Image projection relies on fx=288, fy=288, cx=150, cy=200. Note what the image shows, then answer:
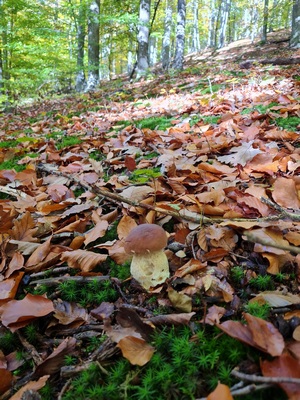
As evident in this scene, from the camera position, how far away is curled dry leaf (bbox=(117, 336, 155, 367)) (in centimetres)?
123

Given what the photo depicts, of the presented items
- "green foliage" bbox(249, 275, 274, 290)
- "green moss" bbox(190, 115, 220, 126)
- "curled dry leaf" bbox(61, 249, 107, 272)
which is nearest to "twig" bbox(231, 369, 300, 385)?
"green foliage" bbox(249, 275, 274, 290)

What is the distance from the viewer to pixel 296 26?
31.2ft

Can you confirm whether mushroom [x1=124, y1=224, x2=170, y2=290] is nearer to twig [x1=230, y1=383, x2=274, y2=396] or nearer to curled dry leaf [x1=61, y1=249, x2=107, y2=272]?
curled dry leaf [x1=61, y1=249, x2=107, y2=272]

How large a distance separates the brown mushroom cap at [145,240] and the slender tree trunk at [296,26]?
10.5 meters

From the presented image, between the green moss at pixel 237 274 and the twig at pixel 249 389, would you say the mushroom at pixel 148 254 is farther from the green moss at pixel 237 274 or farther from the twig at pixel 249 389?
the twig at pixel 249 389

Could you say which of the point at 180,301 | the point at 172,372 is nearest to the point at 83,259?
the point at 180,301

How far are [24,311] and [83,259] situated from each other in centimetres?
47

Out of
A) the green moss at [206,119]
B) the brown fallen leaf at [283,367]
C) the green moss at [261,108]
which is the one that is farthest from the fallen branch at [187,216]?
the green moss at [261,108]

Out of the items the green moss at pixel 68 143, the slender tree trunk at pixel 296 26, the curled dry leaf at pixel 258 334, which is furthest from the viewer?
the slender tree trunk at pixel 296 26

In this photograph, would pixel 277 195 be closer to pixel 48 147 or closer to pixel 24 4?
pixel 48 147

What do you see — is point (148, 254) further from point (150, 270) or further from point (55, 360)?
point (55, 360)

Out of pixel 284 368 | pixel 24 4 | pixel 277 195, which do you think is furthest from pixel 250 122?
pixel 24 4

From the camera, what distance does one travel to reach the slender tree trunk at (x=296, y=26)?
905 centimetres

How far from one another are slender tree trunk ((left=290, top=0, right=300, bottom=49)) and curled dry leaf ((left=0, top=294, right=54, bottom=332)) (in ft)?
36.3
